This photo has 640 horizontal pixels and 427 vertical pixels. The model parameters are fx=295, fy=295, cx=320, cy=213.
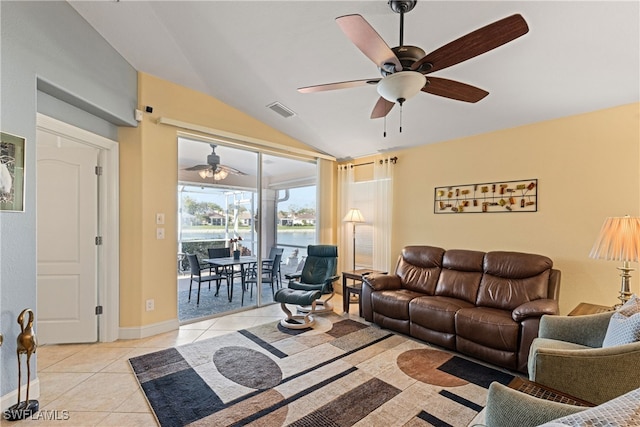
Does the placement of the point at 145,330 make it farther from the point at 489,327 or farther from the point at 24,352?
the point at 489,327

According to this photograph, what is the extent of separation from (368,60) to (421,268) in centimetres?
260

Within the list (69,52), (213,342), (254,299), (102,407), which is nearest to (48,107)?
(69,52)

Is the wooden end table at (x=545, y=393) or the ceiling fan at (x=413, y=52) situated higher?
the ceiling fan at (x=413, y=52)

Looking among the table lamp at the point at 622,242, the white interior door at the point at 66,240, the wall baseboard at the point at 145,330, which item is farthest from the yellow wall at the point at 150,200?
the table lamp at the point at 622,242

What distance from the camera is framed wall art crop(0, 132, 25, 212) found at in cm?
198

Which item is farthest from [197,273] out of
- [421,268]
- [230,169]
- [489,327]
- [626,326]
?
[626,326]

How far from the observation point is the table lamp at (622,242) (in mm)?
2277

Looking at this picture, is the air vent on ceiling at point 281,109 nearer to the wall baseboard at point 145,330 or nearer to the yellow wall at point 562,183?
the yellow wall at point 562,183

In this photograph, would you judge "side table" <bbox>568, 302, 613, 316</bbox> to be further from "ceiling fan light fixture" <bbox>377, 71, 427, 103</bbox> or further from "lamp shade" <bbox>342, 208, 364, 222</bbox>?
"lamp shade" <bbox>342, 208, 364, 222</bbox>

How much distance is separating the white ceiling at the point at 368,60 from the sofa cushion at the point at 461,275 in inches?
61.4

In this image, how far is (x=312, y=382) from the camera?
2414 millimetres

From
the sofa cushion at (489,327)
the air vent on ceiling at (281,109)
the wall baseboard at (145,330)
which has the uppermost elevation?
the air vent on ceiling at (281,109)

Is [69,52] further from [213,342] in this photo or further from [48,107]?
[213,342]

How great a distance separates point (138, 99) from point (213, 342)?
9.30ft
